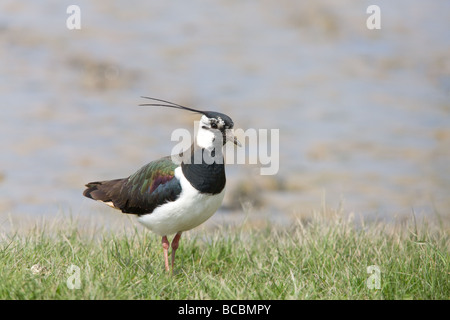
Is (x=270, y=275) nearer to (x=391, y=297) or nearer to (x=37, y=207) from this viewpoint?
(x=391, y=297)

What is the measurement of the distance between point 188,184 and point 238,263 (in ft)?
2.86

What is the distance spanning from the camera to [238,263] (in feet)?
21.0

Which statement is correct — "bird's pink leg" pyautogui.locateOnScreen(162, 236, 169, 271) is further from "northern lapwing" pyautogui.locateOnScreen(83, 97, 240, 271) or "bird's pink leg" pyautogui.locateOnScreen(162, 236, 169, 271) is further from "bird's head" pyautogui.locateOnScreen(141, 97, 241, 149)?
"bird's head" pyautogui.locateOnScreen(141, 97, 241, 149)

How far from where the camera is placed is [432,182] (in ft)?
34.6

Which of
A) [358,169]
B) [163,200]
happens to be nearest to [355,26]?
[358,169]

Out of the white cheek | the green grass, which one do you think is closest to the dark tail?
the green grass

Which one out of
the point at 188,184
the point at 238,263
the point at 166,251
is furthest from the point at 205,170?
the point at 238,263

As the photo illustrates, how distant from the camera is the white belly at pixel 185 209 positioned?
5887 mm

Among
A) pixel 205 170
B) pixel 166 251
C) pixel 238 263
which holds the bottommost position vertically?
pixel 238 263

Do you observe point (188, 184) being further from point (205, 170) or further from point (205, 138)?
point (205, 138)

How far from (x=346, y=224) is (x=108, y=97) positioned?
21.2ft

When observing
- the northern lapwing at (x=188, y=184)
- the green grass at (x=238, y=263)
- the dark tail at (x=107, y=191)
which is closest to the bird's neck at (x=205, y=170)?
the northern lapwing at (x=188, y=184)

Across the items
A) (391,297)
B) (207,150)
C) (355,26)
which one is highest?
(355,26)

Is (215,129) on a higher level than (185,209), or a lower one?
higher
